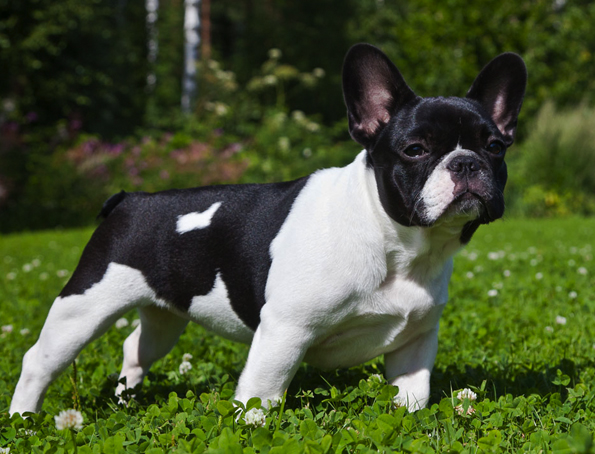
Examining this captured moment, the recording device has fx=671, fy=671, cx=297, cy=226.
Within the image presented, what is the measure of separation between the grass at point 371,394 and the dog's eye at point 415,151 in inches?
38.5

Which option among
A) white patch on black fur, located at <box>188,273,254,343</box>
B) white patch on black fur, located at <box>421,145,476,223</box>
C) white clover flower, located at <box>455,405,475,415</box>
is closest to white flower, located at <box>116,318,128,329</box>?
white patch on black fur, located at <box>188,273,254,343</box>

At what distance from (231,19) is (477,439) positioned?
28569 millimetres

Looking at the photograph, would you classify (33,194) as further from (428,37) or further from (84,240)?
(428,37)

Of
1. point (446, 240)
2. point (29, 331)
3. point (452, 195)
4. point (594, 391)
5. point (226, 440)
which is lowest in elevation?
point (29, 331)

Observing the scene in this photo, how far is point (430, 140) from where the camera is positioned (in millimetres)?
2648

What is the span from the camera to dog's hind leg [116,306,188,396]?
3.58 metres

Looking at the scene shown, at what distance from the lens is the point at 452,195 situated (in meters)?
2.53

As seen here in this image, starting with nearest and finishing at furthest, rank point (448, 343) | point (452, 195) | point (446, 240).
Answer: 1. point (452, 195)
2. point (446, 240)
3. point (448, 343)

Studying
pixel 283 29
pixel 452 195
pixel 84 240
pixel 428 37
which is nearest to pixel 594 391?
pixel 452 195

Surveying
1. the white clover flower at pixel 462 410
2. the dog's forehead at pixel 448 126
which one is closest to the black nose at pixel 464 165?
A: the dog's forehead at pixel 448 126

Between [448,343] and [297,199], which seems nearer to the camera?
[297,199]

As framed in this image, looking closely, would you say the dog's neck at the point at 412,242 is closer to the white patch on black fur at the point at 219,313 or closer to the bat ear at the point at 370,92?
the bat ear at the point at 370,92

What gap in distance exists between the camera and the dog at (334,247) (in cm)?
264

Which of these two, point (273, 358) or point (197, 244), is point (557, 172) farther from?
point (273, 358)
